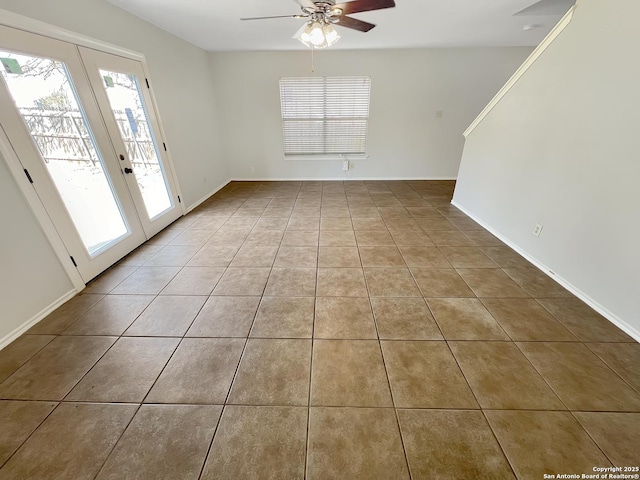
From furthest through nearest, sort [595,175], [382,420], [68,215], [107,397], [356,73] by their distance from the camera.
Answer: [356,73] < [68,215] < [595,175] < [107,397] < [382,420]

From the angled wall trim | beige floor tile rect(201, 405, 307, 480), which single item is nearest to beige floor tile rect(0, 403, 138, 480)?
beige floor tile rect(201, 405, 307, 480)

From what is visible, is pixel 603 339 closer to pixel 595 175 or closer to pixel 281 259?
pixel 595 175

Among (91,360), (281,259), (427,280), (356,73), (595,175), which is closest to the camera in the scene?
(91,360)

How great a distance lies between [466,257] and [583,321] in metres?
1.02

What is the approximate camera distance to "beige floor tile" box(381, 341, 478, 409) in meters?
1.41

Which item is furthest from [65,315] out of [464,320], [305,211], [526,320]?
[526,320]

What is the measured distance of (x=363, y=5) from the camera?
2.08 meters

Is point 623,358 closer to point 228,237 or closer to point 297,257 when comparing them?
point 297,257

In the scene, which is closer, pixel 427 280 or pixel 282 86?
pixel 427 280

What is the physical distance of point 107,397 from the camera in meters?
1.46

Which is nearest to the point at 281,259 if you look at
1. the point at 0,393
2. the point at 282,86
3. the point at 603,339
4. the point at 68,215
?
the point at 68,215

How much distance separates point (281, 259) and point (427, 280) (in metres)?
1.44

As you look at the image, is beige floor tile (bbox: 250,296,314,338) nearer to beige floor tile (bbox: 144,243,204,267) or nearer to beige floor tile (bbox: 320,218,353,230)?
beige floor tile (bbox: 144,243,204,267)

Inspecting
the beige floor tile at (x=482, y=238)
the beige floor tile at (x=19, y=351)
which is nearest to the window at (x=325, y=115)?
the beige floor tile at (x=482, y=238)
